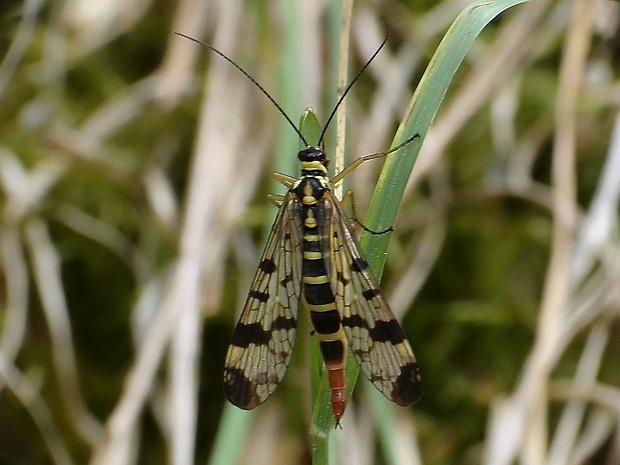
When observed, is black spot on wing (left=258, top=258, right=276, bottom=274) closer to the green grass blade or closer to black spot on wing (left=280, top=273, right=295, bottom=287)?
black spot on wing (left=280, top=273, right=295, bottom=287)

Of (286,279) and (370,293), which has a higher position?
(286,279)

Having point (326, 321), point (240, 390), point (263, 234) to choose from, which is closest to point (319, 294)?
point (326, 321)

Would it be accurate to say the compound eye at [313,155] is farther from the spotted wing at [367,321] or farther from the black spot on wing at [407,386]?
the black spot on wing at [407,386]

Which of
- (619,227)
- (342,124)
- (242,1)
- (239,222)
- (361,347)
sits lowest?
(361,347)

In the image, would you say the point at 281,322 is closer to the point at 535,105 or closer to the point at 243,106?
the point at 243,106

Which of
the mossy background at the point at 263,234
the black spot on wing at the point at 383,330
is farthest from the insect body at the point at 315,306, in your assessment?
the mossy background at the point at 263,234

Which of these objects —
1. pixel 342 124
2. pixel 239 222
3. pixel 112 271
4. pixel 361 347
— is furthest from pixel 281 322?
pixel 112 271

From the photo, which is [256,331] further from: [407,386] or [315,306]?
[407,386]
